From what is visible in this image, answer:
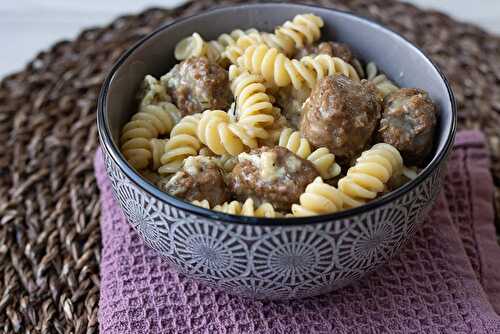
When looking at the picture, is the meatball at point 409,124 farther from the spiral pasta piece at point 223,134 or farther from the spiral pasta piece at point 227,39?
the spiral pasta piece at point 227,39

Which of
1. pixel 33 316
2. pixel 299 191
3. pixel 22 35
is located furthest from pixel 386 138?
pixel 22 35

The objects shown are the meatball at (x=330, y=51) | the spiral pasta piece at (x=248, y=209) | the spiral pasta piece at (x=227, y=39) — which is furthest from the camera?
the spiral pasta piece at (x=227, y=39)

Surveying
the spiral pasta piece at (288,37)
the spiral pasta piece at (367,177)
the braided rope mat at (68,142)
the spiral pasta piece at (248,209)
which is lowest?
the braided rope mat at (68,142)

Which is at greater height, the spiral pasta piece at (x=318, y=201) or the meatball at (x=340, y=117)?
the meatball at (x=340, y=117)

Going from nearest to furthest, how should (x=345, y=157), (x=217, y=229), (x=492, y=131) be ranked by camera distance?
1. (x=217, y=229)
2. (x=345, y=157)
3. (x=492, y=131)

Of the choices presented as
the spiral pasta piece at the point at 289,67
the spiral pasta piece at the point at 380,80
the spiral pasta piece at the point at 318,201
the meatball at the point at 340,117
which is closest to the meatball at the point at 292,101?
the spiral pasta piece at the point at 289,67

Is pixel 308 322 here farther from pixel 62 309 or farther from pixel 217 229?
pixel 62 309
